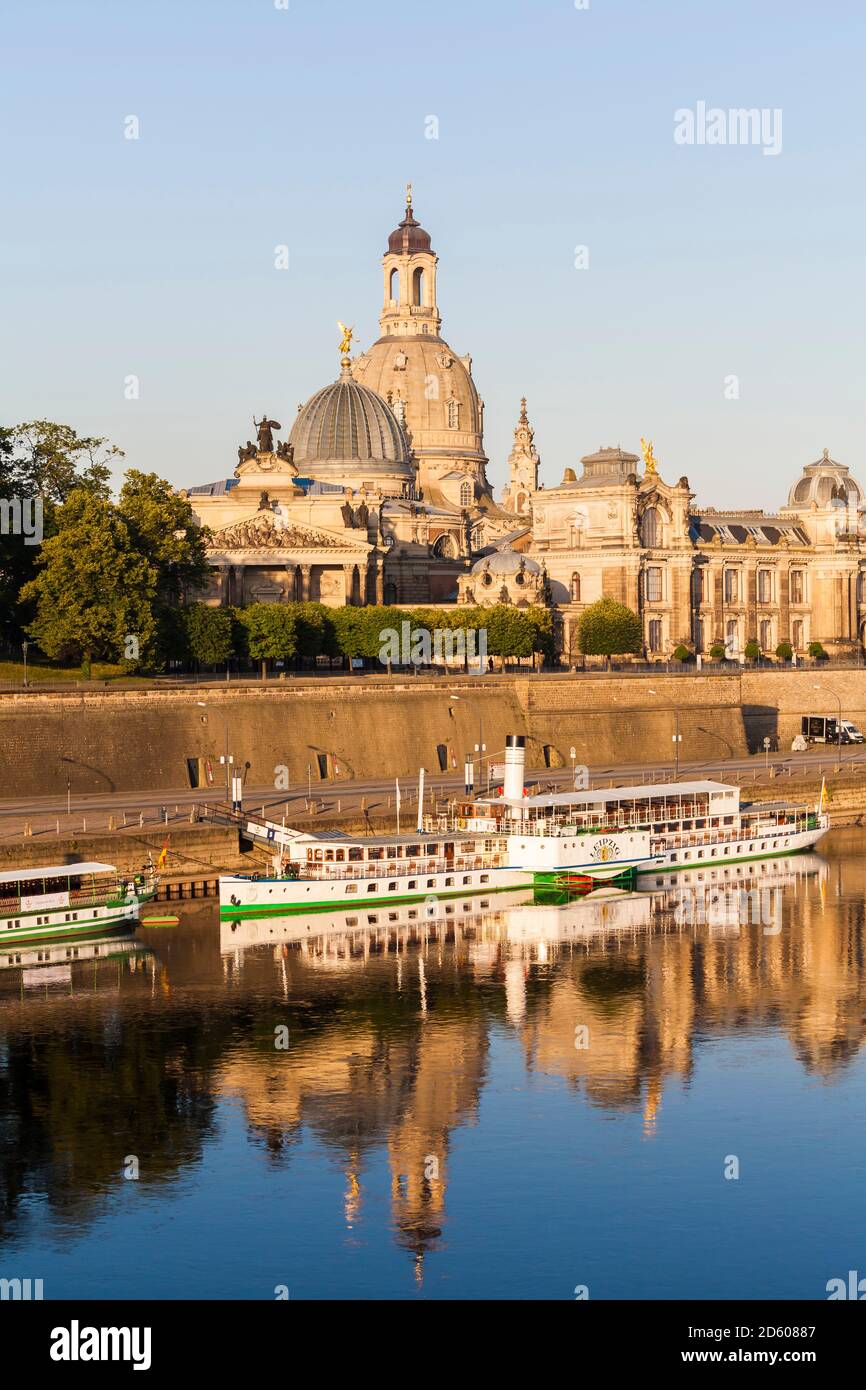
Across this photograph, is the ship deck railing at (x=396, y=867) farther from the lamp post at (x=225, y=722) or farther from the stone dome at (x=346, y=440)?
the stone dome at (x=346, y=440)

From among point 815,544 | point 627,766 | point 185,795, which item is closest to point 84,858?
point 185,795

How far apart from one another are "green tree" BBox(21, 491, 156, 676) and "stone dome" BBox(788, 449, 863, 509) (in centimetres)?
6911

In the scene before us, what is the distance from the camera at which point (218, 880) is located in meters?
64.4

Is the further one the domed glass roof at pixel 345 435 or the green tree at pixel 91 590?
the domed glass roof at pixel 345 435

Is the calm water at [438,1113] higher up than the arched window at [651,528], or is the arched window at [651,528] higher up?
the arched window at [651,528]

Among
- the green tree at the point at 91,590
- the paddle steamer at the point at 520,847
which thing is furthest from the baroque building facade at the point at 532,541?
the paddle steamer at the point at 520,847

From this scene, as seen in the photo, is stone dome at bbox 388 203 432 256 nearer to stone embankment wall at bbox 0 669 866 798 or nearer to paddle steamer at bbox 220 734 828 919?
stone embankment wall at bbox 0 669 866 798

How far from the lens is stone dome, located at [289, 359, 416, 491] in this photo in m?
135

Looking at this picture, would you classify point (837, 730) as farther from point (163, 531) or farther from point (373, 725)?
point (163, 531)

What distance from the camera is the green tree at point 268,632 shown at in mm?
94562

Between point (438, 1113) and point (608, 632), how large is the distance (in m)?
76.5

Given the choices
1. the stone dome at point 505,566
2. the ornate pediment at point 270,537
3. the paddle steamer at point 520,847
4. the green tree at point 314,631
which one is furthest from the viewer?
the stone dome at point 505,566

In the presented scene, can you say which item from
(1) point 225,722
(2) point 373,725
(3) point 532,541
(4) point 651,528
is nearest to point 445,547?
(3) point 532,541

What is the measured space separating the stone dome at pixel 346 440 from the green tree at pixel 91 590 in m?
51.6
